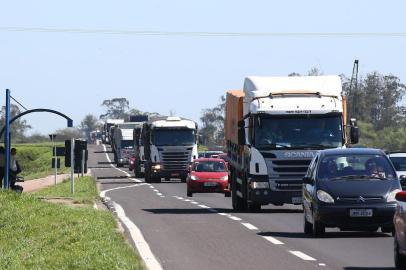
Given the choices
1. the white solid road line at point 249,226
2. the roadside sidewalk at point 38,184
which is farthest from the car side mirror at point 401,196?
the roadside sidewalk at point 38,184

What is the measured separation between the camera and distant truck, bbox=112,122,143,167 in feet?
347

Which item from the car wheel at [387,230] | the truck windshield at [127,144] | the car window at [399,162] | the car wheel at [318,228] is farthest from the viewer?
the truck windshield at [127,144]

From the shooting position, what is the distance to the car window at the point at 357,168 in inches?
948

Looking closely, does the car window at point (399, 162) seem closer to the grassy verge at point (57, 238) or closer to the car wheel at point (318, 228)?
the grassy verge at point (57, 238)

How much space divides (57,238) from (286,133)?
9474 millimetres

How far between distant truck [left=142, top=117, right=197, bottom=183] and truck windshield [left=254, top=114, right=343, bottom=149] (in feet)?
111

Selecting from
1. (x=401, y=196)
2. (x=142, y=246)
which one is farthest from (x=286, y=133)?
(x=401, y=196)

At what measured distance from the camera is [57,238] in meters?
23.6

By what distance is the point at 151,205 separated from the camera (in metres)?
40.2

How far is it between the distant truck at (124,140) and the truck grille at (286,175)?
231 ft

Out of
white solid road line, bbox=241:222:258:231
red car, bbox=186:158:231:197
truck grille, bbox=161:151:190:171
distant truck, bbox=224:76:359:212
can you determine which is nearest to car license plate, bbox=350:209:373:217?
white solid road line, bbox=241:222:258:231

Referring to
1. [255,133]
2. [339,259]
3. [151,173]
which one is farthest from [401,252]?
[151,173]

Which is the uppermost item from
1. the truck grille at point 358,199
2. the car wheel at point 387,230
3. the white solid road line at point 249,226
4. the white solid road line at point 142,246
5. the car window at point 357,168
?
the car window at point 357,168

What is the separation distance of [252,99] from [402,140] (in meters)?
99.7
